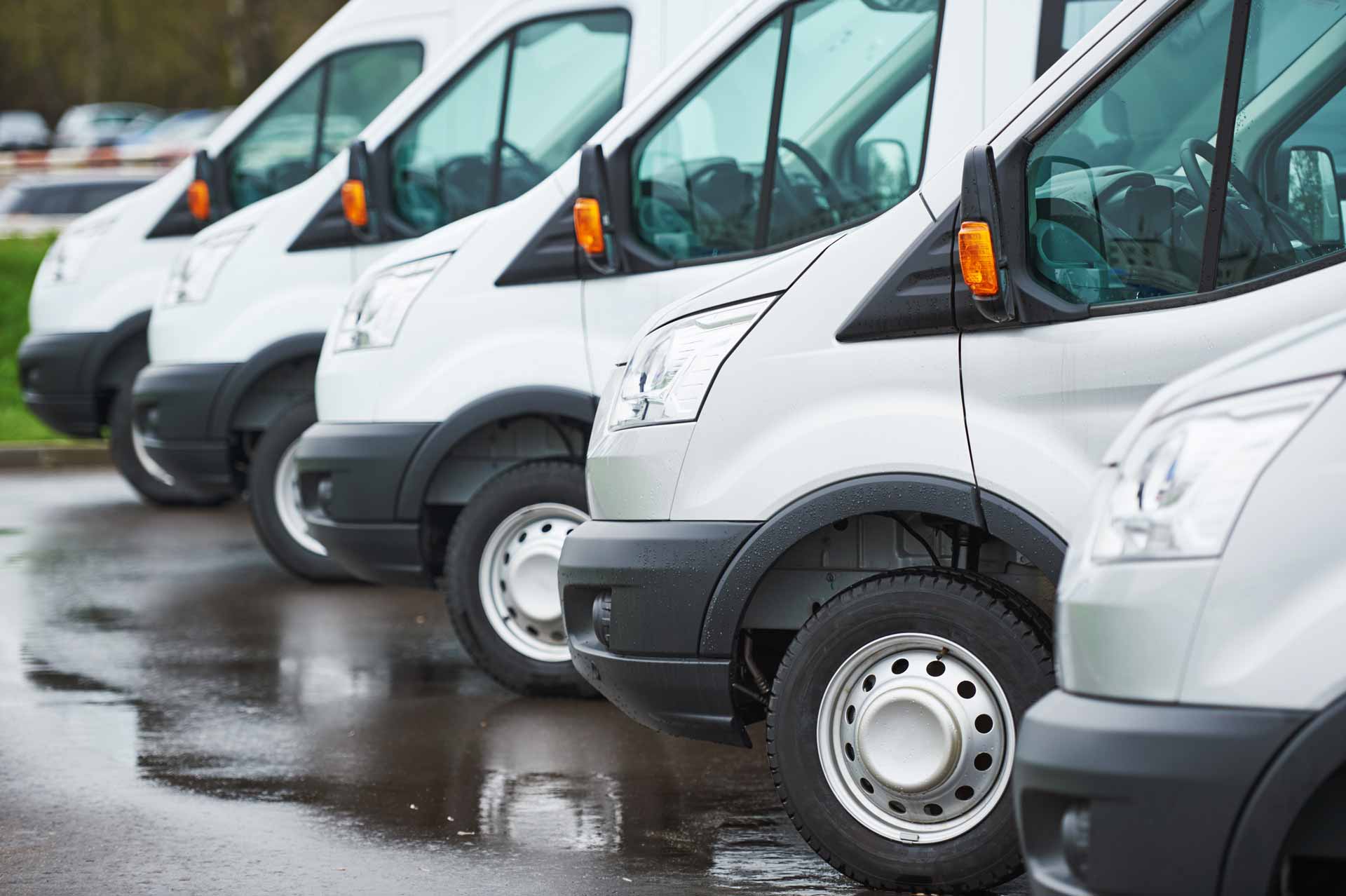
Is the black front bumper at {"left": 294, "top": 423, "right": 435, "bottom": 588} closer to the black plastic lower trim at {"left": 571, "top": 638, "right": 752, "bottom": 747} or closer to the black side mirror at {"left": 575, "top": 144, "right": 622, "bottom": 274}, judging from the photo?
the black side mirror at {"left": 575, "top": 144, "right": 622, "bottom": 274}

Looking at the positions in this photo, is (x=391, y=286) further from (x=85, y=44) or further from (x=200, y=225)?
(x=85, y=44)

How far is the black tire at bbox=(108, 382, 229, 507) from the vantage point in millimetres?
11969

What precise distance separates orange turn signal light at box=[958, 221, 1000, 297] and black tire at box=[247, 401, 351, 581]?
5504 mm

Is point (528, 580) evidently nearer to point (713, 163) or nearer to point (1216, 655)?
point (713, 163)

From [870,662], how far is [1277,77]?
1479 mm

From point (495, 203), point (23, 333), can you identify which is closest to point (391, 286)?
point (495, 203)

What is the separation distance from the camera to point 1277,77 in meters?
4.21

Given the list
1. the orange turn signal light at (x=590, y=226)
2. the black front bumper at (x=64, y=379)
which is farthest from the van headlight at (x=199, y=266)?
the orange turn signal light at (x=590, y=226)

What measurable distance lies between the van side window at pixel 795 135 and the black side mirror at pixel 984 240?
211 cm

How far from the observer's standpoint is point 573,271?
22.2 ft

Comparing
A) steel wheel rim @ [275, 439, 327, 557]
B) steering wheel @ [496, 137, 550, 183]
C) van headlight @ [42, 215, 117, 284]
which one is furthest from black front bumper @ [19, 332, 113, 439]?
steering wheel @ [496, 137, 550, 183]

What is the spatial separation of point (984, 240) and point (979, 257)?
0.04 m

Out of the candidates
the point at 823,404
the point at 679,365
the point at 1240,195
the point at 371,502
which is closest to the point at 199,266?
the point at 371,502

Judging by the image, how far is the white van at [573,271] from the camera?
6348 mm
